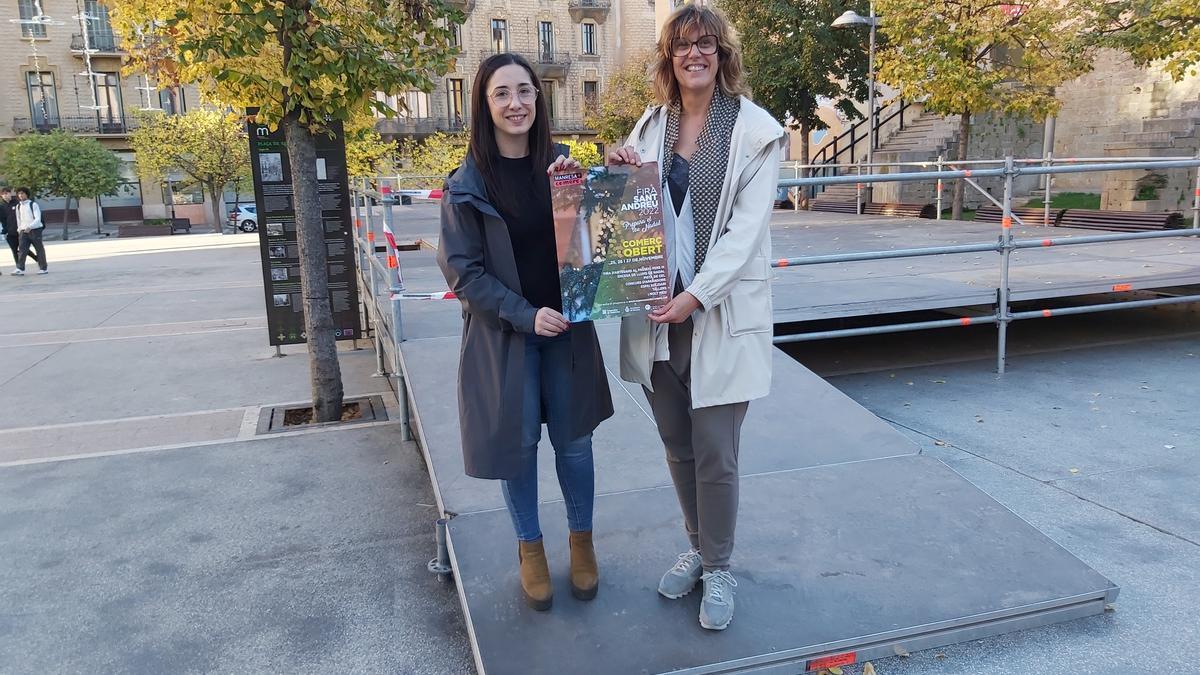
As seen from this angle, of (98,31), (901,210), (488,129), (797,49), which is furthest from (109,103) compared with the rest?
(488,129)

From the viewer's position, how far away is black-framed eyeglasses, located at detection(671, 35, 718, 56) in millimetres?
2541

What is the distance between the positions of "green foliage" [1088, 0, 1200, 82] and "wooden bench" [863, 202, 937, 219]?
14.7 feet

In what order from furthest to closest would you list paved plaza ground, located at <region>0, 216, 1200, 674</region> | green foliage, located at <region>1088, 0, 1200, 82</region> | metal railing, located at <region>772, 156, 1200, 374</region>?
green foliage, located at <region>1088, 0, 1200, 82</region> < metal railing, located at <region>772, 156, 1200, 374</region> < paved plaza ground, located at <region>0, 216, 1200, 674</region>

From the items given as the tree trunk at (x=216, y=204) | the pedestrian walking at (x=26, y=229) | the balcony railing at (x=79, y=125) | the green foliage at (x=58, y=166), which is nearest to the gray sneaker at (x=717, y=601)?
the pedestrian walking at (x=26, y=229)

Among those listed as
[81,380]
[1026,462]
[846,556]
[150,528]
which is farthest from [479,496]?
[81,380]

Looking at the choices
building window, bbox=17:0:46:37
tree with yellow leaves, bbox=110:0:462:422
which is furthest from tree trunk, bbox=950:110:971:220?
building window, bbox=17:0:46:37

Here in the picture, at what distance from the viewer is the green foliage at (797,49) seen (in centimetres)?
2103

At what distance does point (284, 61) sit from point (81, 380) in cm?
410

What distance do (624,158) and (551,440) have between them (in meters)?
0.96

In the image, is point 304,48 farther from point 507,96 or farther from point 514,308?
point 514,308

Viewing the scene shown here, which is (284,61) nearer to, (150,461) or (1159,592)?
(150,461)

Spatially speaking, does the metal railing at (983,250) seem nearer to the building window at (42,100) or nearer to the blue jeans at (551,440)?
the blue jeans at (551,440)

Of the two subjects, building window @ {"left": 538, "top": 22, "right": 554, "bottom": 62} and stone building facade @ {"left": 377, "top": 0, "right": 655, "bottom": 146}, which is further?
building window @ {"left": 538, "top": 22, "right": 554, "bottom": 62}

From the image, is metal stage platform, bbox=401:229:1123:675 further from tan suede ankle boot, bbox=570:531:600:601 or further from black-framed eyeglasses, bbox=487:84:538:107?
black-framed eyeglasses, bbox=487:84:538:107
